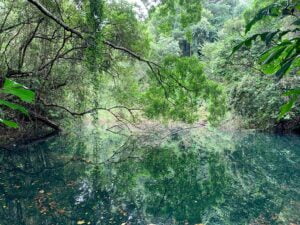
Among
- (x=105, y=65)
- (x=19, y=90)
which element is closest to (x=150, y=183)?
(x=105, y=65)

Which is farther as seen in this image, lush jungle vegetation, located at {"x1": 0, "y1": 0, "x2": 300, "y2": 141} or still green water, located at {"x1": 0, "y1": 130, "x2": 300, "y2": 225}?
lush jungle vegetation, located at {"x1": 0, "y1": 0, "x2": 300, "y2": 141}

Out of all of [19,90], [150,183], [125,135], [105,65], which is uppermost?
[105,65]

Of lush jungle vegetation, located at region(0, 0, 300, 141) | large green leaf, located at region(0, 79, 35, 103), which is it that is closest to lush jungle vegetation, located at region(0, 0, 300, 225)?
lush jungle vegetation, located at region(0, 0, 300, 141)

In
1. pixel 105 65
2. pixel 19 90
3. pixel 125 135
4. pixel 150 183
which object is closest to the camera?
pixel 19 90

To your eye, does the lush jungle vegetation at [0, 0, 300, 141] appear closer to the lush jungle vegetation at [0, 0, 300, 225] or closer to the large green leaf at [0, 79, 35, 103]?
the lush jungle vegetation at [0, 0, 300, 225]

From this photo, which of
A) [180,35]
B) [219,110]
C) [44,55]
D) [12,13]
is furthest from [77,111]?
[180,35]

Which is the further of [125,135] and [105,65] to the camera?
[125,135]

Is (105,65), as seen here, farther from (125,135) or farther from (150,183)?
(150,183)

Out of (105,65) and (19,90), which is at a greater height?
(105,65)

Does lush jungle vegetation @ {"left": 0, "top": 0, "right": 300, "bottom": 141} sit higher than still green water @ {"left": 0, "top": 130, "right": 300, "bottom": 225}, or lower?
higher

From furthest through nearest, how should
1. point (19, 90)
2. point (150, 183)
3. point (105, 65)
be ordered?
point (105, 65), point (150, 183), point (19, 90)

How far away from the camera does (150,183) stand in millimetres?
7098

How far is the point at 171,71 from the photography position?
6.61m

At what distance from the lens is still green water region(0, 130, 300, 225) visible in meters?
5.12
